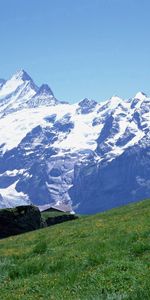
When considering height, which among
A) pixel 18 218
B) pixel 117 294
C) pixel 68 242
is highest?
pixel 18 218

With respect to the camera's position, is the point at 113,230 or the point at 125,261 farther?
the point at 113,230

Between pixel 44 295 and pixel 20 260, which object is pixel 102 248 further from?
pixel 44 295

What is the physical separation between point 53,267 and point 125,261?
3.02m

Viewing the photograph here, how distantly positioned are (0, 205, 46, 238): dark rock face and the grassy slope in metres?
24.1

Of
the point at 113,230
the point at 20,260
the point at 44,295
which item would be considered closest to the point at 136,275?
the point at 44,295

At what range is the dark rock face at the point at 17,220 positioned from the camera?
50003 mm

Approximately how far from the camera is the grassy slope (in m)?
14.4

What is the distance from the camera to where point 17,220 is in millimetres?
51219

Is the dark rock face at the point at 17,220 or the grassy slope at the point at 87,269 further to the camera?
the dark rock face at the point at 17,220

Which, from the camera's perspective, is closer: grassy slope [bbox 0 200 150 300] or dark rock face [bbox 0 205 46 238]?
grassy slope [bbox 0 200 150 300]

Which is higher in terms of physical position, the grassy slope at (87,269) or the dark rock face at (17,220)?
the dark rock face at (17,220)

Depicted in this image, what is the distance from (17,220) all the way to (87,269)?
111 ft

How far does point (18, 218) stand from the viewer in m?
51.1

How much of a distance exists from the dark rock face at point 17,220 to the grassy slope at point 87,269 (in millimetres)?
24058
